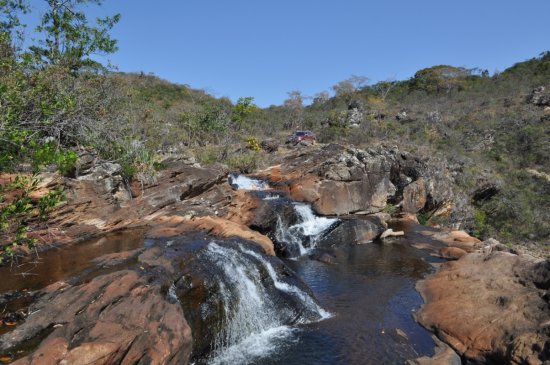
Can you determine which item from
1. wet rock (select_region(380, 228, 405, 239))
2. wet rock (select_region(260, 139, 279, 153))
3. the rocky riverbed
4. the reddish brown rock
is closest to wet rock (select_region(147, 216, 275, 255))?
the rocky riverbed

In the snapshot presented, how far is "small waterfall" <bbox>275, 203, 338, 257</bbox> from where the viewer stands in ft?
55.9

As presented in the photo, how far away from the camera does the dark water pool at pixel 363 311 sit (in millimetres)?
8750

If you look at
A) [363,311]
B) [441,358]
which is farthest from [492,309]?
[363,311]

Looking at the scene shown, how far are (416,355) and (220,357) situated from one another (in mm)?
4608

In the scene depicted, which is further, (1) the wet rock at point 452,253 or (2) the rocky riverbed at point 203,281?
(1) the wet rock at point 452,253

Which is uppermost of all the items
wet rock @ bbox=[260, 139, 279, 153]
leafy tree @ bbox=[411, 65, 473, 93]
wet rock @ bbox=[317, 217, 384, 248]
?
leafy tree @ bbox=[411, 65, 473, 93]

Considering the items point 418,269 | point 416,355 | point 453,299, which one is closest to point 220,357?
point 416,355

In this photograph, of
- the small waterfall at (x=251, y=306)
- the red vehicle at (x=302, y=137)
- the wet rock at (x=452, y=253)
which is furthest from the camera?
the red vehicle at (x=302, y=137)

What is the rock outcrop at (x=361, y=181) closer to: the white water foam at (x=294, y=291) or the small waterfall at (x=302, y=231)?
the small waterfall at (x=302, y=231)

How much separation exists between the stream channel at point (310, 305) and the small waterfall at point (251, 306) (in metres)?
0.03

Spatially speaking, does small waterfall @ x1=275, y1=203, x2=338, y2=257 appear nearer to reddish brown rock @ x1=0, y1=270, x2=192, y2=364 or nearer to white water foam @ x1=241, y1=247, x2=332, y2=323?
white water foam @ x1=241, y1=247, x2=332, y2=323

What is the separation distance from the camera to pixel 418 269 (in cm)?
1533

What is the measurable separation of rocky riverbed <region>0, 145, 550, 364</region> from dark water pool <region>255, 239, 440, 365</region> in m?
0.25

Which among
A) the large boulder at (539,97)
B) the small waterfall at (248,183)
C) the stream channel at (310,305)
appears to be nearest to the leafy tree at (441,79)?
the large boulder at (539,97)
